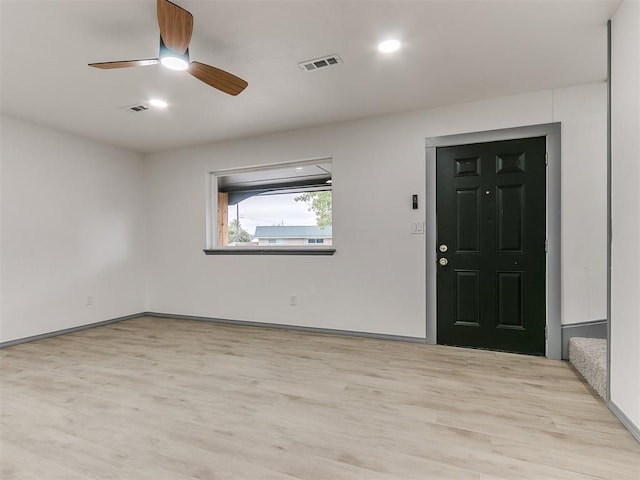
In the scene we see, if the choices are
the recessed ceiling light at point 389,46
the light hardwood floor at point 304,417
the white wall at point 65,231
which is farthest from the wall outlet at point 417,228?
the white wall at point 65,231

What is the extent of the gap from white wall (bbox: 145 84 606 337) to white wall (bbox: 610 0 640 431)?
1.05 m

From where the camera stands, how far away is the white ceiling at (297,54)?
2.06 metres

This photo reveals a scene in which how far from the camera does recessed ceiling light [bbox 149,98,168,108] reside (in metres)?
3.34

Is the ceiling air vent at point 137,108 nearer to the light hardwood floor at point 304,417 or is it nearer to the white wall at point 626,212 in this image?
the light hardwood floor at point 304,417

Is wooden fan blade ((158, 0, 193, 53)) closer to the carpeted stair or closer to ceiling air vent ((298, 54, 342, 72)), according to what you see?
ceiling air vent ((298, 54, 342, 72))

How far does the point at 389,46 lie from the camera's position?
2.43 metres

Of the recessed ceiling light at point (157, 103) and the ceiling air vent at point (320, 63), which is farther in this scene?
the recessed ceiling light at point (157, 103)

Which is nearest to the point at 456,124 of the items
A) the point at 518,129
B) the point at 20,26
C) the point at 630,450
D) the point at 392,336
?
the point at 518,129

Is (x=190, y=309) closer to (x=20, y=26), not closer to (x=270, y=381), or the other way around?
(x=270, y=381)

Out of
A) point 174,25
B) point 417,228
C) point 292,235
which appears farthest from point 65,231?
point 417,228

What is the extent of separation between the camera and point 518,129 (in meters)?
3.26

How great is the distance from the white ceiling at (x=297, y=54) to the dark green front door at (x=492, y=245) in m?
0.62

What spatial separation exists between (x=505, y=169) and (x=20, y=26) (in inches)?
151

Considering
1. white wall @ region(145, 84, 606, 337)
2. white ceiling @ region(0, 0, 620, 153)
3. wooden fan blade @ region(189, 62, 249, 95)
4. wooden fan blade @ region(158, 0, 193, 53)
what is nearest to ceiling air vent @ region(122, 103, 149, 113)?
white ceiling @ region(0, 0, 620, 153)
